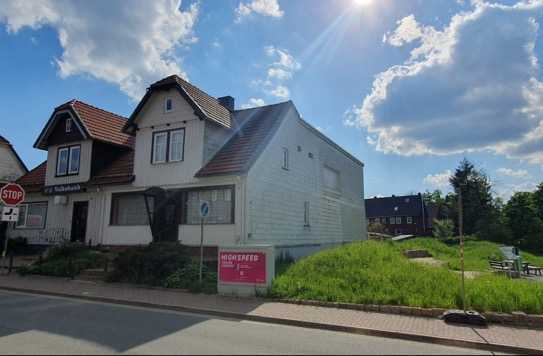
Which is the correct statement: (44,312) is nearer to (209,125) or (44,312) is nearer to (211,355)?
(211,355)

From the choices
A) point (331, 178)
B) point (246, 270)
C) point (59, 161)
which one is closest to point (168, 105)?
point (59, 161)

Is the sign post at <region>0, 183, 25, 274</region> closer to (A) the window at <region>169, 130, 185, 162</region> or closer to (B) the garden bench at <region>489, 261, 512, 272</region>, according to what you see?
(A) the window at <region>169, 130, 185, 162</region>

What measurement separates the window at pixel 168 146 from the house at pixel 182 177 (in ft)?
0.17

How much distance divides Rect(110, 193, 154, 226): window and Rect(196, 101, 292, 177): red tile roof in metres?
4.30

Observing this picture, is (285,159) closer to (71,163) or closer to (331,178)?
(331,178)

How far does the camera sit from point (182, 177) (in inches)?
658

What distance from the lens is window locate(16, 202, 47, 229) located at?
22.3m

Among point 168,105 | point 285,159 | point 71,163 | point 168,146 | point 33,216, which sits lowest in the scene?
point 33,216

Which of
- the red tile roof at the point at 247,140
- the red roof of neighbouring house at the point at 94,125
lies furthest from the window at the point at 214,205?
the red roof of neighbouring house at the point at 94,125

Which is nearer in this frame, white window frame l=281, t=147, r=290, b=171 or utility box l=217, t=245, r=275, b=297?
utility box l=217, t=245, r=275, b=297

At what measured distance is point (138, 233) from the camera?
58.4ft

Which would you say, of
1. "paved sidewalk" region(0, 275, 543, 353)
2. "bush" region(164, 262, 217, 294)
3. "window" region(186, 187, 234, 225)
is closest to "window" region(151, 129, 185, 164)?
"window" region(186, 187, 234, 225)

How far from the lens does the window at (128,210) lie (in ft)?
60.0

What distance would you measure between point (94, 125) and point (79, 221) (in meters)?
5.44
